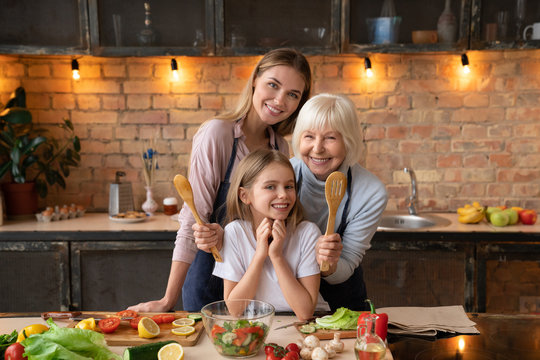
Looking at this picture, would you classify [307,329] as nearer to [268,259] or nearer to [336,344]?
[336,344]

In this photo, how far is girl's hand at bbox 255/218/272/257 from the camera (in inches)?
52.9

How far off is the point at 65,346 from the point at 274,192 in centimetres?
70

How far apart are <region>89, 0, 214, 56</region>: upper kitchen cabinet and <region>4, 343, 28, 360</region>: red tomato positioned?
197cm

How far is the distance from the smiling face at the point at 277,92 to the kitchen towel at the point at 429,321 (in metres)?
0.72

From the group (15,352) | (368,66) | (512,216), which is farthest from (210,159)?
(512,216)

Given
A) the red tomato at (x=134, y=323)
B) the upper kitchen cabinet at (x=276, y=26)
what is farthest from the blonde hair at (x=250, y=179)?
the upper kitchen cabinet at (x=276, y=26)

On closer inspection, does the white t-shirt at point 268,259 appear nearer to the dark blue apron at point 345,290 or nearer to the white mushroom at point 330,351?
the dark blue apron at point 345,290

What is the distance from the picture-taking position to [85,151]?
302 centimetres

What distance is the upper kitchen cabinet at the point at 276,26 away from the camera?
263cm

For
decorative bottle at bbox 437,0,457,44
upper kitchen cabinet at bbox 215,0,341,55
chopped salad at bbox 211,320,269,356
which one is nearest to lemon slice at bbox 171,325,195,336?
chopped salad at bbox 211,320,269,356

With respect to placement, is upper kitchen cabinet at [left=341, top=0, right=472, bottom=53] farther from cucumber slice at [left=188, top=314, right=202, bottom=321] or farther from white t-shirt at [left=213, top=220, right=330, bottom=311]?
cucumber slice at [left=188, top=314, right=202, bottom=321]

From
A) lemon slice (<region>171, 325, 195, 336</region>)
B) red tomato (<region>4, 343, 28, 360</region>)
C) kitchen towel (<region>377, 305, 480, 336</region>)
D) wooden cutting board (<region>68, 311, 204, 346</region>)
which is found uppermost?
red tomato (<region>4, 343, 28, 360</region>)

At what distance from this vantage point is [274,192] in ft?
4.69

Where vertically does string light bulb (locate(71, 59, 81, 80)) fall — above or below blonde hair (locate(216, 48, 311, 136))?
above
